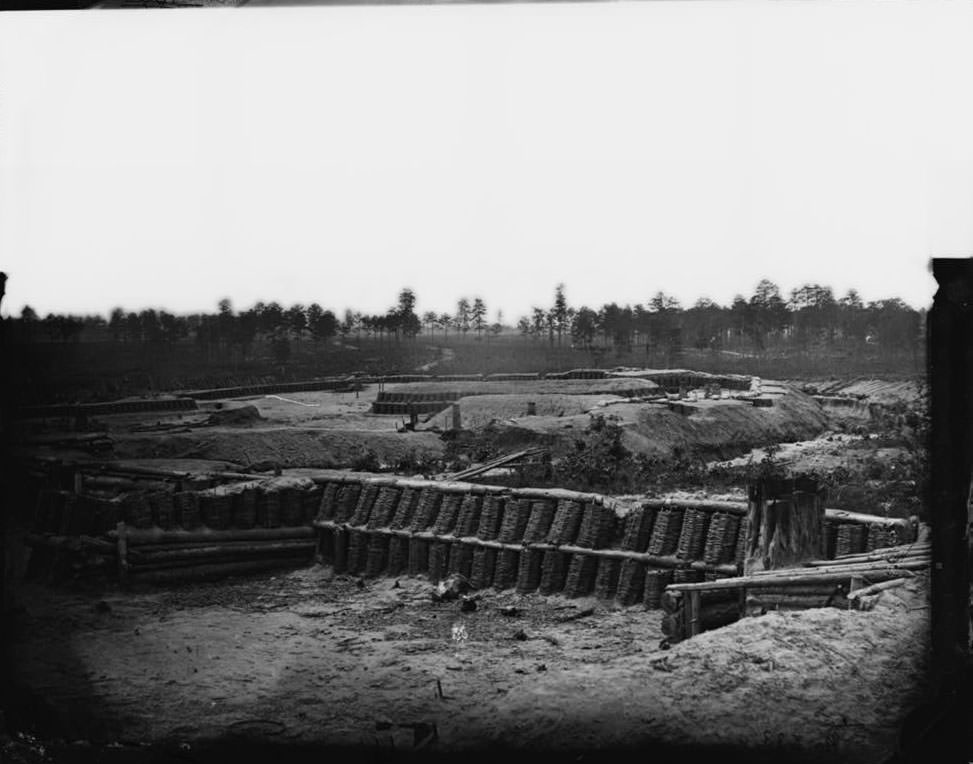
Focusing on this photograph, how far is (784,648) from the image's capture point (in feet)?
28.9

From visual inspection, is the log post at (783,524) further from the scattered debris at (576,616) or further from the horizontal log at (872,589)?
the scattered debris at (576,616)

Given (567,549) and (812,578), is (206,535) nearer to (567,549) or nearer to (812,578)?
(567,549)

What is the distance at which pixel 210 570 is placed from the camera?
14859 mm

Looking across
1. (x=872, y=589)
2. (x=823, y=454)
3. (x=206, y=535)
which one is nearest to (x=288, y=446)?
(x=206, y=535)

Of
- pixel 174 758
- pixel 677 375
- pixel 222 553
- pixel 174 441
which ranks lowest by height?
pixel 174 758

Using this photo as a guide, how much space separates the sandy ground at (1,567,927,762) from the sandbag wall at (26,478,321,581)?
0.43 metres

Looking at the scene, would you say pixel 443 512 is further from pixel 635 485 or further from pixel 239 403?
pixel 239 403

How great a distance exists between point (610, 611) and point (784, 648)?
406cm

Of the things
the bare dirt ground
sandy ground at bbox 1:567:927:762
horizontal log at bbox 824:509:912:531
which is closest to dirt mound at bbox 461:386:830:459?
the bare dirt ground

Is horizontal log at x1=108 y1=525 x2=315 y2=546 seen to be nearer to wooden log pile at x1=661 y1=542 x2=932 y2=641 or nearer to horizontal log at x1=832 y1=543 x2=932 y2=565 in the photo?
wooden log pile at x1=661 y1=542 x2=932 y2=641

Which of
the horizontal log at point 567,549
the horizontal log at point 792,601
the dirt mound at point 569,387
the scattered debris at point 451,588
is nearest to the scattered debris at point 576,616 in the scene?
the horizontal log at point 567,549

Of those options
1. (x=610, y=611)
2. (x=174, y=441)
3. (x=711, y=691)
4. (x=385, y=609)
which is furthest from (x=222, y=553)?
(x=711, y=691)

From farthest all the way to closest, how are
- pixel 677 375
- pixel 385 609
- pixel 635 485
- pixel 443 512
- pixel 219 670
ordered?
pixel 677 375 < pixel 635 485 < pixel 443 512 < pixel 385 609 < pixel 219 670

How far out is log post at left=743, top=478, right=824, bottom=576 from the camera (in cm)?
1019
